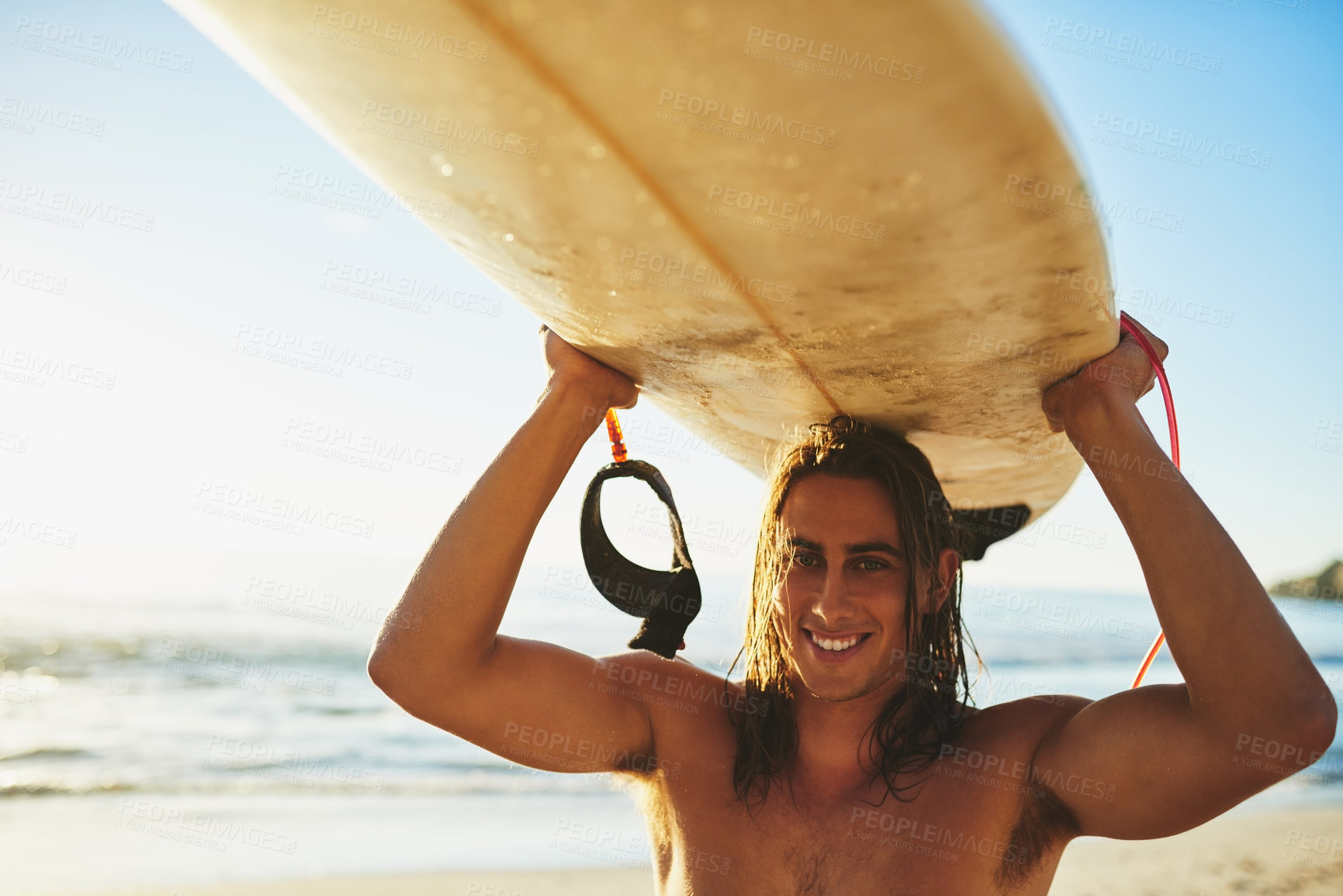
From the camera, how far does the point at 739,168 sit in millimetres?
1259

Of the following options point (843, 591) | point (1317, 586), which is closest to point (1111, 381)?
point (843, 591)

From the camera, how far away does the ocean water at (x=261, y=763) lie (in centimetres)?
498

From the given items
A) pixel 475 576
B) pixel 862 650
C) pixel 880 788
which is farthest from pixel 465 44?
pixel 880 788

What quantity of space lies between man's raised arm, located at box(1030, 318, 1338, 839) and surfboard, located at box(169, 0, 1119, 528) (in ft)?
0.64

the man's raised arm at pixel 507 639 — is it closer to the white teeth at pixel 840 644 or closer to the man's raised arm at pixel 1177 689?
the white teeth at pixel 840 644

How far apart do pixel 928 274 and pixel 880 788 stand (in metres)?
1.23

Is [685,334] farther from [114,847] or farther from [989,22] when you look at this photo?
[114,847]

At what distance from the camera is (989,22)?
110cm

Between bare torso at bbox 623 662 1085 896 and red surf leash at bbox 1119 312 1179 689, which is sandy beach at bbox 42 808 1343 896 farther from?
red surf leash at bbox 1119 312 1179 689

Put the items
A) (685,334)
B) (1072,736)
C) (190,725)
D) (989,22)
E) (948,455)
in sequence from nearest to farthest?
(989,22), (1072,736), (685,334), (948,455), (190,725)

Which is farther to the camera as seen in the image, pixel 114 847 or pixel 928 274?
pixel 114 847

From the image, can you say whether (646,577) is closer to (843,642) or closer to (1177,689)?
(843,642)

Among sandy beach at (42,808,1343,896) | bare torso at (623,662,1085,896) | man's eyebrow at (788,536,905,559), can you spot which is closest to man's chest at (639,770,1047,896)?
bare torso at (623,662,1085,896)

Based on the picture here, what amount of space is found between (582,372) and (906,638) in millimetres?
1058
